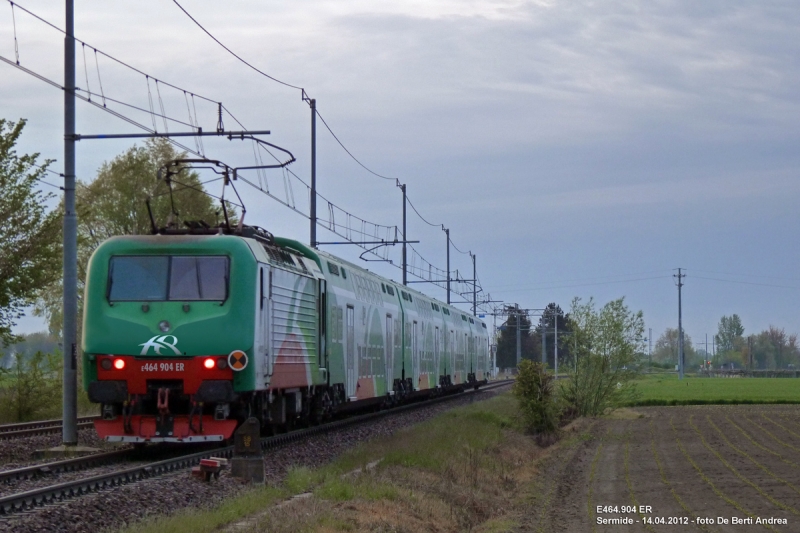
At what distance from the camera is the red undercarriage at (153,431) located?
15.4 metres

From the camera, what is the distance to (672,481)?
719 inches

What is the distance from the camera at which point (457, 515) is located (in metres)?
13.6

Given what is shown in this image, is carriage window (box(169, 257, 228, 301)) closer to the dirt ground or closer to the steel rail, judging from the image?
the steel rail

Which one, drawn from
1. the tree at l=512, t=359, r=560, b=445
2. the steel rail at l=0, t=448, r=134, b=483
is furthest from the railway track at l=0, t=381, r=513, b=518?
the tree at l=512, t=359, r=560, b=445

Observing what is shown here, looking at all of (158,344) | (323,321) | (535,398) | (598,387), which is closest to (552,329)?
(598,387)

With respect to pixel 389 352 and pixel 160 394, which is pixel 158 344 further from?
pixel 389 352

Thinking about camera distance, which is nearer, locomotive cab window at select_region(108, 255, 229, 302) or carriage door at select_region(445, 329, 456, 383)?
locomotive cab window at select_region(108, 255, 229, 302)

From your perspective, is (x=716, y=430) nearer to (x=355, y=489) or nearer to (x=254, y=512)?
(x=355, y=489)

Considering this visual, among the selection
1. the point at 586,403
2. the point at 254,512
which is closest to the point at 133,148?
the point at 586,403

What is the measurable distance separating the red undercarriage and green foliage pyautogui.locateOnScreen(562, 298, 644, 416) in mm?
21955

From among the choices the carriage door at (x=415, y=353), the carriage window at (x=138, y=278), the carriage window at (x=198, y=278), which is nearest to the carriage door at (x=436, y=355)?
the carriage door at (x=415, y=353)

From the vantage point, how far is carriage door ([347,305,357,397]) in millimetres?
24078

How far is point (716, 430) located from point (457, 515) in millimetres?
20671

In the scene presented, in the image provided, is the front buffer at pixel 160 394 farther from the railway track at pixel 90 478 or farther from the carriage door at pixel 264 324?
the carriage door at pixel 264 324
